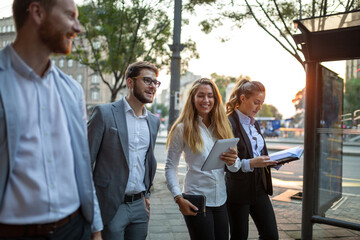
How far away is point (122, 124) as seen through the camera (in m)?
2.41

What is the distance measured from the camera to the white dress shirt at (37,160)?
4.17 feet

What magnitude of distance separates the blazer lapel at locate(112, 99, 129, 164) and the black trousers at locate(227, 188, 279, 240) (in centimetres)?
125

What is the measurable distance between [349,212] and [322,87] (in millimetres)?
1470

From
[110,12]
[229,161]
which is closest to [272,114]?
[110,12]

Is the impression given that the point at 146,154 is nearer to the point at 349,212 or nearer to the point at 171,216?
the point at 349,212

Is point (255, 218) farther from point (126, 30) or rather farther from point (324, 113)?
point (126, 30)

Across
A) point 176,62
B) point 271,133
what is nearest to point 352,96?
point 176,62

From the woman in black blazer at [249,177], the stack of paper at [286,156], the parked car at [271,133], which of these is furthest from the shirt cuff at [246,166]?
the parked car at [271,133]

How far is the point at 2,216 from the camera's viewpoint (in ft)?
4.10

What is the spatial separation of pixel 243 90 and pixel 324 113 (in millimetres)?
1027

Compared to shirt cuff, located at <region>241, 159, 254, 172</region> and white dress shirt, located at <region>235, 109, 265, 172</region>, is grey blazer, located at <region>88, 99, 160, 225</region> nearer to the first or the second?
shirt cuff, located at <region>241, 159, 254, 172</region>

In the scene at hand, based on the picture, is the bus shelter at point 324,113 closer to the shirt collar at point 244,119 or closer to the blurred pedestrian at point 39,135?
the shirt collar at point 244,119

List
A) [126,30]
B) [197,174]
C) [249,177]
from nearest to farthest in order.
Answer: [197,174] < [249,177] < [126,30]

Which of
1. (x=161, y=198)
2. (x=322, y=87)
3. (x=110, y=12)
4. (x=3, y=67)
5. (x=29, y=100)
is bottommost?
(x=161, y=198)
